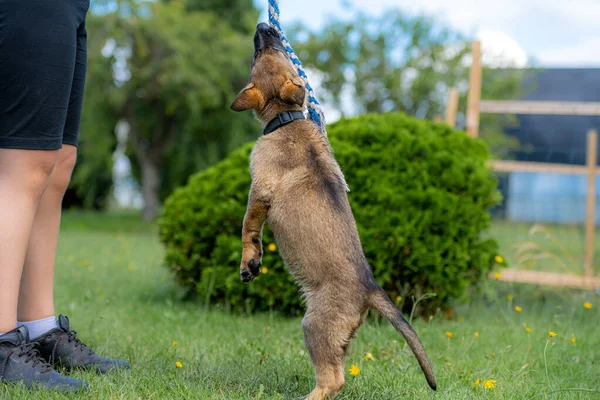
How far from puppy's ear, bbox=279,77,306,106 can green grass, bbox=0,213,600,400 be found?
1305 mm

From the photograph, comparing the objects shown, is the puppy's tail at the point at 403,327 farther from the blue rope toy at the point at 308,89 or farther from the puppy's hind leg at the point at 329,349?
the blue rope toy at the point at 308,89

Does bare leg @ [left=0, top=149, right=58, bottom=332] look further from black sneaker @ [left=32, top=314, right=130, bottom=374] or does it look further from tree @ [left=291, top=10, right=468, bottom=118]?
tree @ [left=291, top=10, right=468, bottom=118]

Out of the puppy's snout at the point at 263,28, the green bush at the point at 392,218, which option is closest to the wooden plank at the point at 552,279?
the green bush at the point at 392,218

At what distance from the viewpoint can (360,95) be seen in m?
20.8

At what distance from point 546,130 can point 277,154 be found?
21.3 metres

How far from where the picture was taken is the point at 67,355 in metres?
3.17

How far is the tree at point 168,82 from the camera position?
1498 cm

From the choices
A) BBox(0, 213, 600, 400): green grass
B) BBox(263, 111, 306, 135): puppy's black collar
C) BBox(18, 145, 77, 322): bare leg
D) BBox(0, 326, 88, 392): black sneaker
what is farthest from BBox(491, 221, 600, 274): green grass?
BBox(0, 326, 88, 392): black sneaker

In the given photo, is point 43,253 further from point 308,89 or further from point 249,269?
point 308,89

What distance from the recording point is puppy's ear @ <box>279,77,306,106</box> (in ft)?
9.47

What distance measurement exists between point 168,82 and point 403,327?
1350 cm

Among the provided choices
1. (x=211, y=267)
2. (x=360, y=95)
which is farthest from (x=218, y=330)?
(x=360, y=95)

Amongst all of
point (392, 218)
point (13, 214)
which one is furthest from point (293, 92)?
point (392, 218)

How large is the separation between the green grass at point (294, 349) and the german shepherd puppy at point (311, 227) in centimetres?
38
